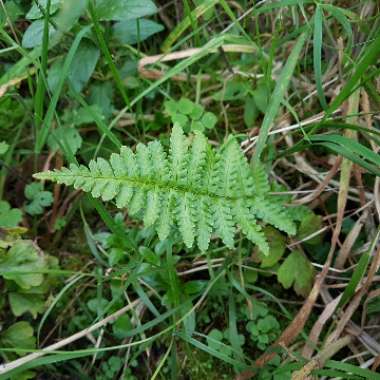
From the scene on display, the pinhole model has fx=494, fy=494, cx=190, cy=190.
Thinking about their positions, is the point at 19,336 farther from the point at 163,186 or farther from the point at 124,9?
the point at 124,9

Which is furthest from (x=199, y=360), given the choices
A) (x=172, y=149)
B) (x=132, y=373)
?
(x=172, y=149)

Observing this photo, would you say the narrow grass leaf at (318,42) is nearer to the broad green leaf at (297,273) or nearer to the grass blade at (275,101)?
the grass blade at (275,101)

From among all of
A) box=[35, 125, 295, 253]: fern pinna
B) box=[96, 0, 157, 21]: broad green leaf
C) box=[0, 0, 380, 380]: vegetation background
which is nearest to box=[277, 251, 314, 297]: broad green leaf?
box=[0, 0, 380, 380]: vegetation background

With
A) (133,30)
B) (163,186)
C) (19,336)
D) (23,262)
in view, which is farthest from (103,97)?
(19,336)

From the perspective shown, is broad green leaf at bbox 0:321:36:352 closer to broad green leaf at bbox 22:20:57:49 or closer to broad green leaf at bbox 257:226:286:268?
broad green leaf at bbox 257:226:286:268

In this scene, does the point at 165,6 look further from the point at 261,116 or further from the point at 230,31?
the point at 261,116

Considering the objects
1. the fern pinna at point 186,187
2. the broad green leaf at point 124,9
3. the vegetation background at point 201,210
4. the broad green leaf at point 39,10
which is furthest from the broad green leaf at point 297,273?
the broad green leaf at point 39,10
